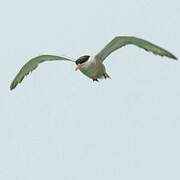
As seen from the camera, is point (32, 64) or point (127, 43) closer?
point (127, 43)

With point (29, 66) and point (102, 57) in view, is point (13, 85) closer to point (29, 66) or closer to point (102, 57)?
point (29, 66)

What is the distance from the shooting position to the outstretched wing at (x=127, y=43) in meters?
28.0

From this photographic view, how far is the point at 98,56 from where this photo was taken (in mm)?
29109

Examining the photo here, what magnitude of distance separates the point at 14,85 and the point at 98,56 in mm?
3896

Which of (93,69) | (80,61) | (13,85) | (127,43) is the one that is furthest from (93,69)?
(13,85)

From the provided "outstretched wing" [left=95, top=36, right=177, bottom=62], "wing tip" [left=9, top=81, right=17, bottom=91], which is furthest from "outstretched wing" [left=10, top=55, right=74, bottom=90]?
"outstretched wing" [left=95, top=36, right=177, bottom=62]

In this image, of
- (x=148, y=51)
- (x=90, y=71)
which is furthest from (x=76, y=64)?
(x=148, y=51)

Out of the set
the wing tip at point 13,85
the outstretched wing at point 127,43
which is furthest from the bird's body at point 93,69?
the wing tip at point 13,85

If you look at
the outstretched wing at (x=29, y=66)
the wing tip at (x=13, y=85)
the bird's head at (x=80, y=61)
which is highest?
the outstretched wing at (x=29, y=66)

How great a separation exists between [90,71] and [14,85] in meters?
3.81

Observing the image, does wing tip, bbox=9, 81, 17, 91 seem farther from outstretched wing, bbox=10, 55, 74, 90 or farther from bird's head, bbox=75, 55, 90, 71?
bird's head, bbox=75, 55, 90, 71

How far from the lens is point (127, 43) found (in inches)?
1135

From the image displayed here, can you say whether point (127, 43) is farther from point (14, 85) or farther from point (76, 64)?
point (14, 85)

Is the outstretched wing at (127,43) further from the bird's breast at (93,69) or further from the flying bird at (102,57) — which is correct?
the bird's breast at (93,69)
